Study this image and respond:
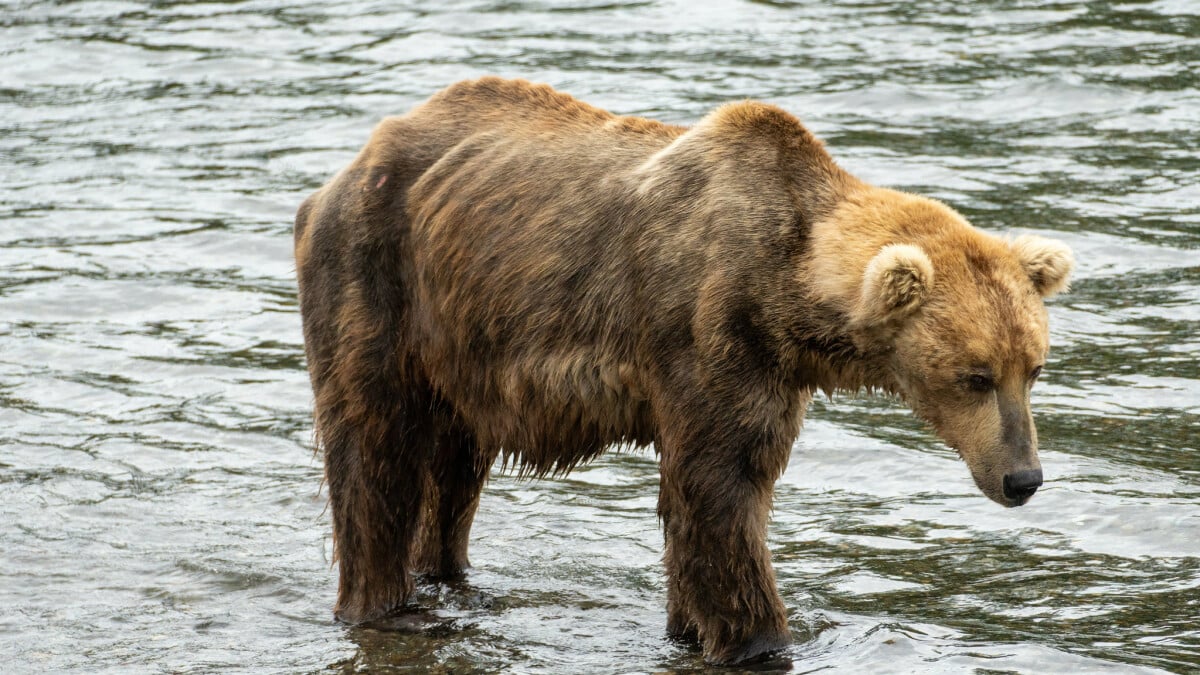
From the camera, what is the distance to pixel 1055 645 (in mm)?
6754

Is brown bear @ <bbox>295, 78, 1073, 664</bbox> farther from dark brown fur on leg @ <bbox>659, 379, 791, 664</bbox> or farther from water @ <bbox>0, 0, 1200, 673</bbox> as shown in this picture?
water @ <bbox>0, 0, 1200, 673</bbox>

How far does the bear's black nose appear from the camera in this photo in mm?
6160

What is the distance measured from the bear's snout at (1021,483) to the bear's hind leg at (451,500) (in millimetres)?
2299

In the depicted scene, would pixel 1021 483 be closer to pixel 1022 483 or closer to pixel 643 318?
pixel 1022 483

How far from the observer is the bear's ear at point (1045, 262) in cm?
634

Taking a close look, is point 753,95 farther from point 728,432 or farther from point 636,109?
point 728,432

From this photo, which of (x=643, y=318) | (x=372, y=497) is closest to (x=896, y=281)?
(x=643, y=318)

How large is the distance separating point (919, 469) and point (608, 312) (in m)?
3.10

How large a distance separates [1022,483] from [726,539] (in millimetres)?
1060

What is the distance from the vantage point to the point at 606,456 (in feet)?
32.8

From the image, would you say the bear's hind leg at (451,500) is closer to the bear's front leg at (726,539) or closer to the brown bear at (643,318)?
the brown bear at (643,318)

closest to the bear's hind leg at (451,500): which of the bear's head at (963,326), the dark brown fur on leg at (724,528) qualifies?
the dark brown fur on leg at (724,528)

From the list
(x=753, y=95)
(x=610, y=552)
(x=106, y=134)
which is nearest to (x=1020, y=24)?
(x=753, y=95)

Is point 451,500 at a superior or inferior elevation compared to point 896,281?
inferior
